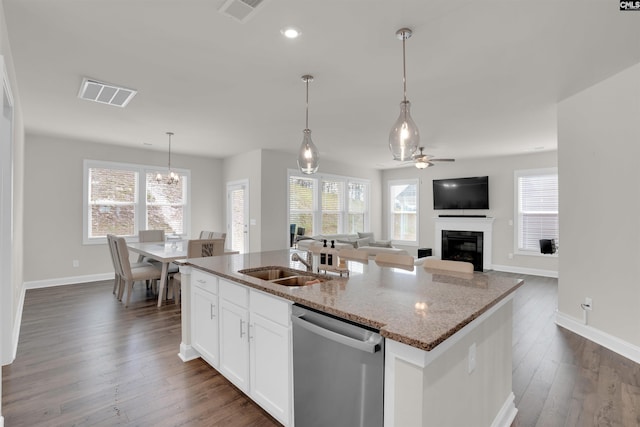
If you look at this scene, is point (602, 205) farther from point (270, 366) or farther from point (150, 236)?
point (150, 236)

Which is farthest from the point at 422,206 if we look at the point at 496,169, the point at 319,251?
the point at 319,251

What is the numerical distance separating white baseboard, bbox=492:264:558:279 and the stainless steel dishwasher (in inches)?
268

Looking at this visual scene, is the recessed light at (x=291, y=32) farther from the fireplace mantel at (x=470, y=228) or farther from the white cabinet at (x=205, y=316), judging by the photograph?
the fireplace mantel at (x=470, y=228)

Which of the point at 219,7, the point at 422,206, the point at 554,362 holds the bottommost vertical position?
the point at 554,362

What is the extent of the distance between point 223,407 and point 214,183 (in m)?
6.13

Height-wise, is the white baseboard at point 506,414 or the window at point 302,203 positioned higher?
the window at point 302,203

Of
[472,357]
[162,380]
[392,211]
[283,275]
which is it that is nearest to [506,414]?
Answer: [472,357]

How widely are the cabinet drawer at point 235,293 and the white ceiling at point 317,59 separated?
1.87 meters

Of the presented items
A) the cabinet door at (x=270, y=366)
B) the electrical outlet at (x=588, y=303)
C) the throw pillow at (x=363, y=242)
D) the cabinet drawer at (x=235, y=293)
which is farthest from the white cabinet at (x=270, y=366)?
the throw pillow at (x=363, y=242)

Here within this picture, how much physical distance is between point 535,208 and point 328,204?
4.61 m

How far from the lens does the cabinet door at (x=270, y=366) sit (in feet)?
6.14

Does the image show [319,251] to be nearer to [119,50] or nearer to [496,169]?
[119,50]

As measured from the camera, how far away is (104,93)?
3406 millimetres

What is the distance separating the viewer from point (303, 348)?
173 cm
